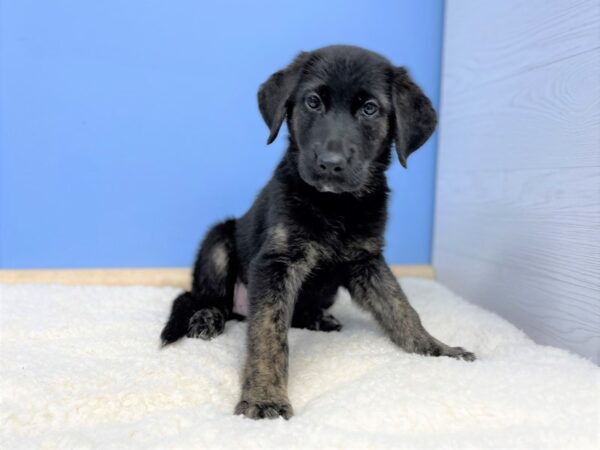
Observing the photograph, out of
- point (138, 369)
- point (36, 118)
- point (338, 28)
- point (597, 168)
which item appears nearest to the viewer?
point (138, 369)

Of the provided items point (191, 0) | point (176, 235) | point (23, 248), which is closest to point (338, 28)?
point (191, 0)

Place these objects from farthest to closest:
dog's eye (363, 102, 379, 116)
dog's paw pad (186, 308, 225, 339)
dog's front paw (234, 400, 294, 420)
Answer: dog's paw pad (186, 308, 225, 339)
dog's eye (363, 102, 379, 116)
dog's front paw (234, 400, 294, 420)

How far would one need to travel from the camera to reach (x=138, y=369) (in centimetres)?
181

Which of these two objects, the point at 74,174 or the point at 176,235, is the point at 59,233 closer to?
the point at 74,174

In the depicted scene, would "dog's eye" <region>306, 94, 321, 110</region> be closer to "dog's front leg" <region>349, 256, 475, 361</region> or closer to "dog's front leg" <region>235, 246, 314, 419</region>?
"dog's front leg" <region>235, 246, 314, 419</region>

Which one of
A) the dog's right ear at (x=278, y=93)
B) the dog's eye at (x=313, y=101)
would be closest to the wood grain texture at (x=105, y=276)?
the dog's right ear at (x=278, y=93)

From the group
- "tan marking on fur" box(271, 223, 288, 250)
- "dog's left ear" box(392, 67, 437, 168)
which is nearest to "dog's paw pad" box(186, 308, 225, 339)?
"tan marking on fur" box(271, 223, 288, 250)

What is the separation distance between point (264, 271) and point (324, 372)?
0.43m

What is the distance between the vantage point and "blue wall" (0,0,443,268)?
3090mm

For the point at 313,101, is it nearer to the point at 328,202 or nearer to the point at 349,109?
the point at 349,109

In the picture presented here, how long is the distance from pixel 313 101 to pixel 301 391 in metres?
1.06

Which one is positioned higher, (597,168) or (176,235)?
(597,168)

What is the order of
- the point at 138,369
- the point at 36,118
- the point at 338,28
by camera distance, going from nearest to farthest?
the point at 138,369, the point at 36,118, the point at 338,28

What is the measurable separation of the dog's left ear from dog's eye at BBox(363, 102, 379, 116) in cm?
8
